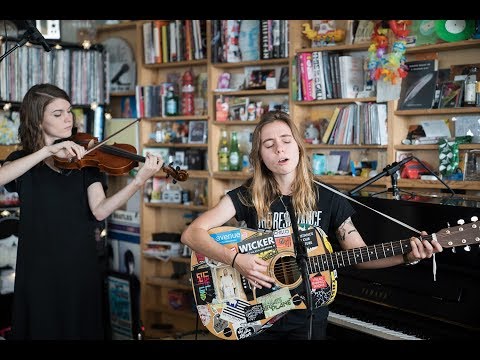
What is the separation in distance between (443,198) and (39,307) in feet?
5.98

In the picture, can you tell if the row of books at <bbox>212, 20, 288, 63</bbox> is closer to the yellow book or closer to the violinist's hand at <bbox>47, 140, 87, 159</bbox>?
the yellow book

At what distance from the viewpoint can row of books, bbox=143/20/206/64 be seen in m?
4.56

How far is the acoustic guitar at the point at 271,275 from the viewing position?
2348 mm

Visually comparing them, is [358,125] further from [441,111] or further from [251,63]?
[251,63]

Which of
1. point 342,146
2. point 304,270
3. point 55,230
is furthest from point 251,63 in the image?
point 304,270

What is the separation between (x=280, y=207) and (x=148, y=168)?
0.81 metres

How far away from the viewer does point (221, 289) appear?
8.61 ft

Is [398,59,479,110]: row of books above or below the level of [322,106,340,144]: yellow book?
above

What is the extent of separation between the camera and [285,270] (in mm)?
2525

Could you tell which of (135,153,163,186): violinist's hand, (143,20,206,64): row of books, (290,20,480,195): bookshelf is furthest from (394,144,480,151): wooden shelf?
(143,20,206,64): row of books

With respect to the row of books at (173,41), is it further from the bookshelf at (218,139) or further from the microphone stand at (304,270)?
the microphone stand at (304,270)

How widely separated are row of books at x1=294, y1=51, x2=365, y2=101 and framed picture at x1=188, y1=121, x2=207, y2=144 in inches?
34.7

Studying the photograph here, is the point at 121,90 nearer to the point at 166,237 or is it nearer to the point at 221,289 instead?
the point at 166,237

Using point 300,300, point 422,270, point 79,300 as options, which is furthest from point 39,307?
point 422,270
